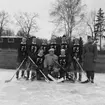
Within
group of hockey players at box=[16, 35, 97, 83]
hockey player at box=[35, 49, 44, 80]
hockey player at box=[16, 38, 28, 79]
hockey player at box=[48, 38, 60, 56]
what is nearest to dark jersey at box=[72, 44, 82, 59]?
group of hockey players at box=[16, 35, 97, 83]

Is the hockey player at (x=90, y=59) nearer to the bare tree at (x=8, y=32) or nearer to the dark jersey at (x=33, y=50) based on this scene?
the dark jersey at (x=33, y=50)

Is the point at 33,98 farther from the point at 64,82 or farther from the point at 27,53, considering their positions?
the point at 27,53

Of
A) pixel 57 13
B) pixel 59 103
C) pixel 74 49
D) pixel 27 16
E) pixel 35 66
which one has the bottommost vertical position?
pixel 59 103

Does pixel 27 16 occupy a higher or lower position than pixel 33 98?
higher

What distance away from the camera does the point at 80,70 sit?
276 inches

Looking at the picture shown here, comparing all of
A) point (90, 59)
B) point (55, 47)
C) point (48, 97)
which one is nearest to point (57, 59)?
point (55, 47)

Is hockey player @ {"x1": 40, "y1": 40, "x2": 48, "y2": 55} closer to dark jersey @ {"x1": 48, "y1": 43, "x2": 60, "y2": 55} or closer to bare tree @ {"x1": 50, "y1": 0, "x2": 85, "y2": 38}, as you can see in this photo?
dark jersey @ {"x1": 48, "y1": 43, "x2": 60, "y2": 55}

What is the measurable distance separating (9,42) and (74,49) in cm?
2933

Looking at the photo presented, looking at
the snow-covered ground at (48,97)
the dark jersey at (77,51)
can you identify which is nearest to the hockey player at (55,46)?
the dark jersey at (77,51)

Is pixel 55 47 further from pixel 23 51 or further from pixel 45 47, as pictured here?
pixel 23 51

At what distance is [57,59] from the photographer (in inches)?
271

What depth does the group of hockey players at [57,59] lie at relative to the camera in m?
6.72

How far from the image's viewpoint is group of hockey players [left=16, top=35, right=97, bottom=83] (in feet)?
22.1

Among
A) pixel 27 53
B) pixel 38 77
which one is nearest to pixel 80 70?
pixel 38 77
